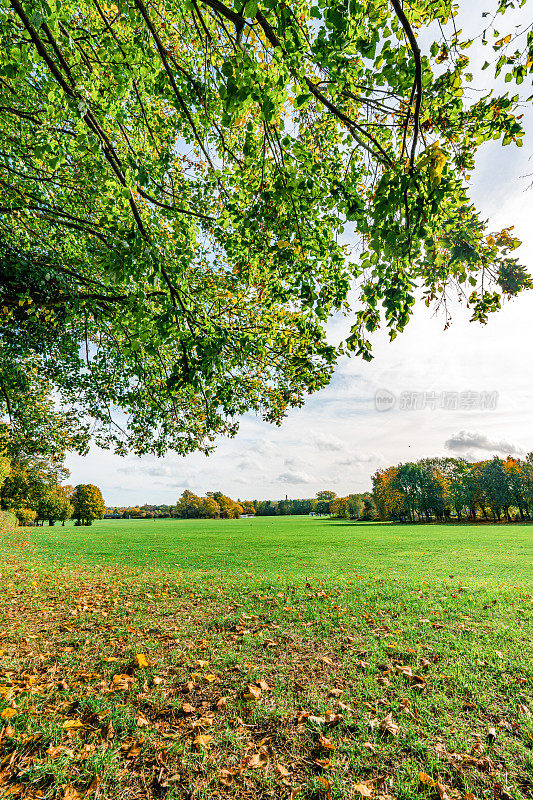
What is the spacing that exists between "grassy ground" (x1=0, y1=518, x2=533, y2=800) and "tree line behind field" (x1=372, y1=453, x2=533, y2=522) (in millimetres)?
67180

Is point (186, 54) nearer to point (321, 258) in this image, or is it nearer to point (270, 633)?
point (321, 258)

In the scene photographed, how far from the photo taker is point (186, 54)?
6191mm

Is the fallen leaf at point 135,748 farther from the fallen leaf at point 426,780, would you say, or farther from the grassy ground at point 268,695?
the fallen leaf at point 426,780

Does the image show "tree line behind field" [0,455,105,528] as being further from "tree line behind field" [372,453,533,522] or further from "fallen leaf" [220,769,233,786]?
"tree line behind field" [372,453,533,522]

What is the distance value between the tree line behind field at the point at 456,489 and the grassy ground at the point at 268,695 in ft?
220

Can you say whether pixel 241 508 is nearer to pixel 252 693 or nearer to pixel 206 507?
pixel 206 507

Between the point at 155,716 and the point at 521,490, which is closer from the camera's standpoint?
the point at 155,716

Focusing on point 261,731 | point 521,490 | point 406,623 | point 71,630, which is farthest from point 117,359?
point 521,490

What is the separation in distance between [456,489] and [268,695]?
77.4 meters

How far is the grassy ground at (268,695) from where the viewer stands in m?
2.93

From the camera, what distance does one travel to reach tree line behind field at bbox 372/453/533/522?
62.3m

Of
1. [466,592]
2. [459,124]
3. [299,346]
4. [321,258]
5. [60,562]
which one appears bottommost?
[60,562]

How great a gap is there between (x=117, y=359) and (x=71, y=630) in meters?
6.18

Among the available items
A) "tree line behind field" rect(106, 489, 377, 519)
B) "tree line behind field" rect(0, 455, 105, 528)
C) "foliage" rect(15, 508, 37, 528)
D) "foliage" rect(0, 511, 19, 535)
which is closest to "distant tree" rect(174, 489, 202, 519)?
"tree line behind field" rect(106, 489, 377, 519)
